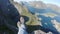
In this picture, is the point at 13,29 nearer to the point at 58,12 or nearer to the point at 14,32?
the point at 14,32

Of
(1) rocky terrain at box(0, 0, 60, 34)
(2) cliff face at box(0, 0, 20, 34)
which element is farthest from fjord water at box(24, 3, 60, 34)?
(2) cliff face at box(0, 0, 20, 34)

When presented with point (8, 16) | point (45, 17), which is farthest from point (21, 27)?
point (45, 17)

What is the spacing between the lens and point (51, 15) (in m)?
2.89

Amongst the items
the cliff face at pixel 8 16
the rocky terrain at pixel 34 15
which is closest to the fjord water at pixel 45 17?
the rocky terrain at pixel 34 15

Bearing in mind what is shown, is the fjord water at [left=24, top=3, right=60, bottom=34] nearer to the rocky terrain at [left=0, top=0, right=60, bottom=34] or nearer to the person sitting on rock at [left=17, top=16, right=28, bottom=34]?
the rocky terrain at [left=0, top=0, right=60, bottom=34]

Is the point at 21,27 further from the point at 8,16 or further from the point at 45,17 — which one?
the point at 45,17

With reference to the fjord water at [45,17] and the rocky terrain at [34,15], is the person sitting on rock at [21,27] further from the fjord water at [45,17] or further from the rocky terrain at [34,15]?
the fjord water at [45,17]

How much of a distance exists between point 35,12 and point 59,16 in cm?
37

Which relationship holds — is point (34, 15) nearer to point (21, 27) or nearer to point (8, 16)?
point (21, 27)

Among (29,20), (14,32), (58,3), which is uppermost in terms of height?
(58,3)

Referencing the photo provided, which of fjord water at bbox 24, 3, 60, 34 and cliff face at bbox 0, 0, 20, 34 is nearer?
cliff face at bbox 0, 0, 20, 34

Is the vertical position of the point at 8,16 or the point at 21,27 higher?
the point at 8,16

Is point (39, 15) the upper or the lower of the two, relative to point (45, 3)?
lower

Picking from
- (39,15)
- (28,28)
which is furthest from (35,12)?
(28,28)
